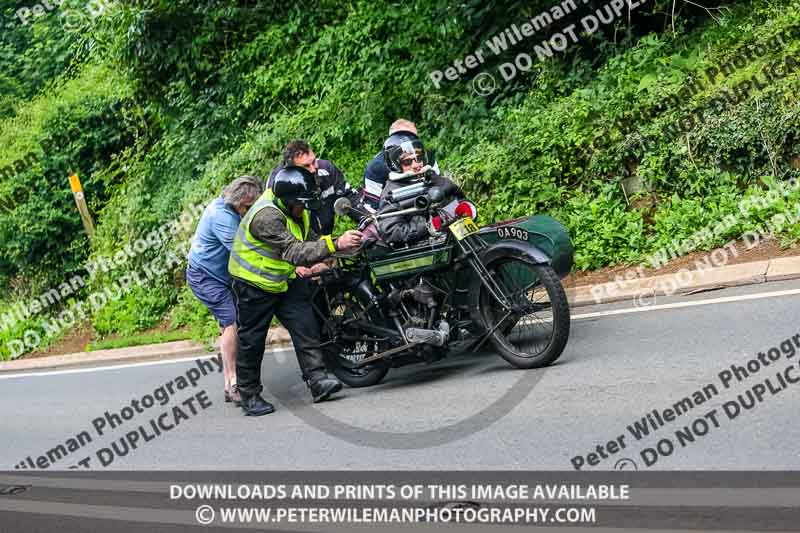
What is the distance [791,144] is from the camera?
10.1m

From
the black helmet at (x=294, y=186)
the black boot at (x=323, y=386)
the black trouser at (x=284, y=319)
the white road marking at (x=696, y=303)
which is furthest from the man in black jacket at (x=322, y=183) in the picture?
the white road marking at (x=696, y=303)

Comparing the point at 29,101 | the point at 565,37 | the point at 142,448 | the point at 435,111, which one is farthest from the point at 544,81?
the point at 29,101

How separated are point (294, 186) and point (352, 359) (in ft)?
5.34

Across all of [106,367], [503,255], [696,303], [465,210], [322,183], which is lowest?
[696,303]

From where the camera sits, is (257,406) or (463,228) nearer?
(463,228)

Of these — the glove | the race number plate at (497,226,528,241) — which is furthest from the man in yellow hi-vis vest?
the race number plate at (497,226,528,241)

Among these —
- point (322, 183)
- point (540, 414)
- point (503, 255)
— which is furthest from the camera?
point (322, 183)

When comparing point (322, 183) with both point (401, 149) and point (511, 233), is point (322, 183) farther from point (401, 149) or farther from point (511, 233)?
point (511, 233)

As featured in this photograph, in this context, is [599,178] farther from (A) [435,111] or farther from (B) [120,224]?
(B) [120,224]

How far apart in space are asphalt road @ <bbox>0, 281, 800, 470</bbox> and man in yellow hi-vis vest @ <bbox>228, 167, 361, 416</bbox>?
36cm

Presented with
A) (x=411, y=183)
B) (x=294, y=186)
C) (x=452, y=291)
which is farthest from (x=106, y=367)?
(x=452, y=291)

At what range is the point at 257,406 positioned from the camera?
335 inches

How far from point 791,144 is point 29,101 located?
21.8 metres

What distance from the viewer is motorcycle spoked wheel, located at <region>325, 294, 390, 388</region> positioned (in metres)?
8.24
